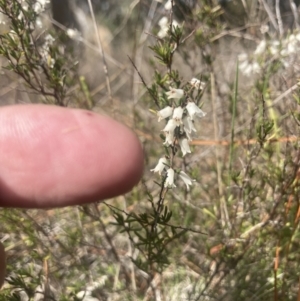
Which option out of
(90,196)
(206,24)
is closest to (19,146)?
(90,196)

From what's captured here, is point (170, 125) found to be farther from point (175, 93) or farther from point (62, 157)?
point (62, 157)

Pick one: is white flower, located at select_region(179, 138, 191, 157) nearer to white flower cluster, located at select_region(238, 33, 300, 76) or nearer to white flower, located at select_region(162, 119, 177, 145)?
white flower, located at select_region(162, 119, 177, 145)

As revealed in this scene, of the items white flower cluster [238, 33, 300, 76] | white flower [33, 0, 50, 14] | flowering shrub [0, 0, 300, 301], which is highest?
white flower [33, 0, 50, 14]

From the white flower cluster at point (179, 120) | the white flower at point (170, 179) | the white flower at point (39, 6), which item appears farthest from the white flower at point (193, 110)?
the white flower at point (39, 6)

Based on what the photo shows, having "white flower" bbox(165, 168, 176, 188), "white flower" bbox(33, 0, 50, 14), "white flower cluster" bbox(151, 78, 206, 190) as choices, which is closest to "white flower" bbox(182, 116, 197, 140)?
"white flower cluster" bbox(151, 78, 206, 190)

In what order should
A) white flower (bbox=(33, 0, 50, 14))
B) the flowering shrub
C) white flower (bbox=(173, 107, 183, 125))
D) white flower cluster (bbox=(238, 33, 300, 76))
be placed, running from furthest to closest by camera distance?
white flower cluster (bbox=(238, 33, 300, 76)), white flower (bbox=(33, 0, 50, 14)), the flowering shrub, white flower (bbox=(173, 107, 183, 125))

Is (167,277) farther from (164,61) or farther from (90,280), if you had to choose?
(164,61)
